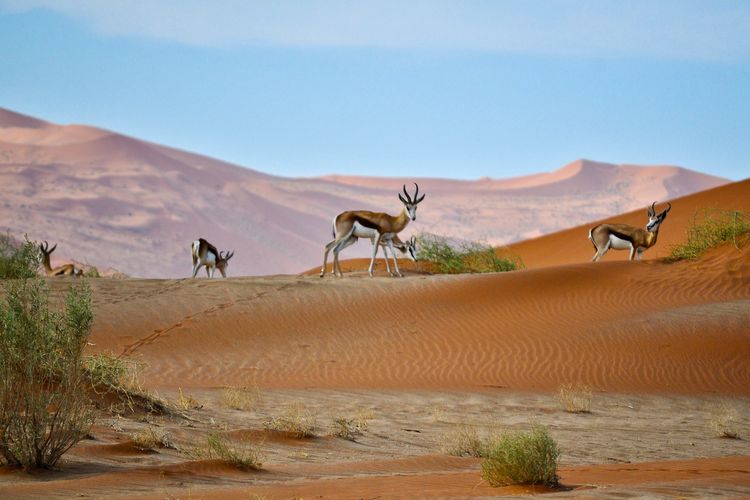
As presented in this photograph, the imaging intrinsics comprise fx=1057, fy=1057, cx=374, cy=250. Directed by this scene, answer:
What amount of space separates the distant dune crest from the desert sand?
63.7 meters

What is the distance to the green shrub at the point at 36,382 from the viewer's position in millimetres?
8859

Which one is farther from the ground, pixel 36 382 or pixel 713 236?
pixel 713 236

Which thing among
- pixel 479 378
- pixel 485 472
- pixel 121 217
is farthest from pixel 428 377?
pixel 121 217

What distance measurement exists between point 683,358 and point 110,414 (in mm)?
12342

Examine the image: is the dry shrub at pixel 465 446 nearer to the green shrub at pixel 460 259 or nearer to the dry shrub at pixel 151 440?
the dry shrub at pixel 151 440

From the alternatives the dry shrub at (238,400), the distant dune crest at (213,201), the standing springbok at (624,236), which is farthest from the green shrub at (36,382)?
the distant dune crest at (213,201)

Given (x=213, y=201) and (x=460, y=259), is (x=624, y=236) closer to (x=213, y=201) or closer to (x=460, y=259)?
(x=460, y=259)

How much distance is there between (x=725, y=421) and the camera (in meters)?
14.9

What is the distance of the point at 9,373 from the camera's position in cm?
902

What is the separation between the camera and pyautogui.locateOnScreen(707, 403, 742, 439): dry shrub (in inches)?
548

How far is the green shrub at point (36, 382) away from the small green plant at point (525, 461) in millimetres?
3577

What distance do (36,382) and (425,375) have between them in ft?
35.5

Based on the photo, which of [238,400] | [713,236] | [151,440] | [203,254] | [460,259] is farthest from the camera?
[460,259]

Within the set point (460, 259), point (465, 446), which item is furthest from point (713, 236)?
point (465, 446)
